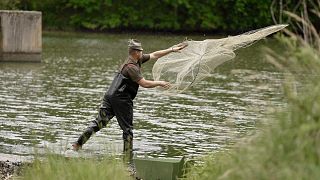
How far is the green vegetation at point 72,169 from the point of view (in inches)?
281

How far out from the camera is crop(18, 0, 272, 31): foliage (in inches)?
1871

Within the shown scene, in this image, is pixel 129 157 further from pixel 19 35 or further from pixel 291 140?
pixel 19 35

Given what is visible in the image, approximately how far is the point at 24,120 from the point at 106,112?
4163mm

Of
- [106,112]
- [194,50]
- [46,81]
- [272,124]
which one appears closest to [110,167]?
[272,124]

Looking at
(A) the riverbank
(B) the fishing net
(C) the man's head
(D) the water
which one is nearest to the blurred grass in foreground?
(D) the water

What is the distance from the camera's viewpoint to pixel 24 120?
15.0 m

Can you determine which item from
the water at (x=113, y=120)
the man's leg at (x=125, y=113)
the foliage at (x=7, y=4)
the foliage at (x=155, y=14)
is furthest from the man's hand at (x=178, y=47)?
the foliage at (x=155, y=14)

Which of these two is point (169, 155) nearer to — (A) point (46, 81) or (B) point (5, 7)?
(A) point (46, 81)

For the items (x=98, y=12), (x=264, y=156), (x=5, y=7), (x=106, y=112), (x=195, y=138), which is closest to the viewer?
(x=264, y=156)

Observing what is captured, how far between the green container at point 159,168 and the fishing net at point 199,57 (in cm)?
169

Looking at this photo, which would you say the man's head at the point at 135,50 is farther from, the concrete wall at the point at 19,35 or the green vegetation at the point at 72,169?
the concrete wall at the point at 19,35

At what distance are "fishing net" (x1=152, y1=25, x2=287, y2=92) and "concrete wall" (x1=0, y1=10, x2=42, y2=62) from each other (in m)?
13.9

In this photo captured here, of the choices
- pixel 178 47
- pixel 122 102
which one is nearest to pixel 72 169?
pixel 122 102

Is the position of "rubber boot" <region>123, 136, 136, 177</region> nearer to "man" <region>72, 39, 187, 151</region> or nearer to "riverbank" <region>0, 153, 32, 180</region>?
"man" <region>72, 39, 187, 151</region>
